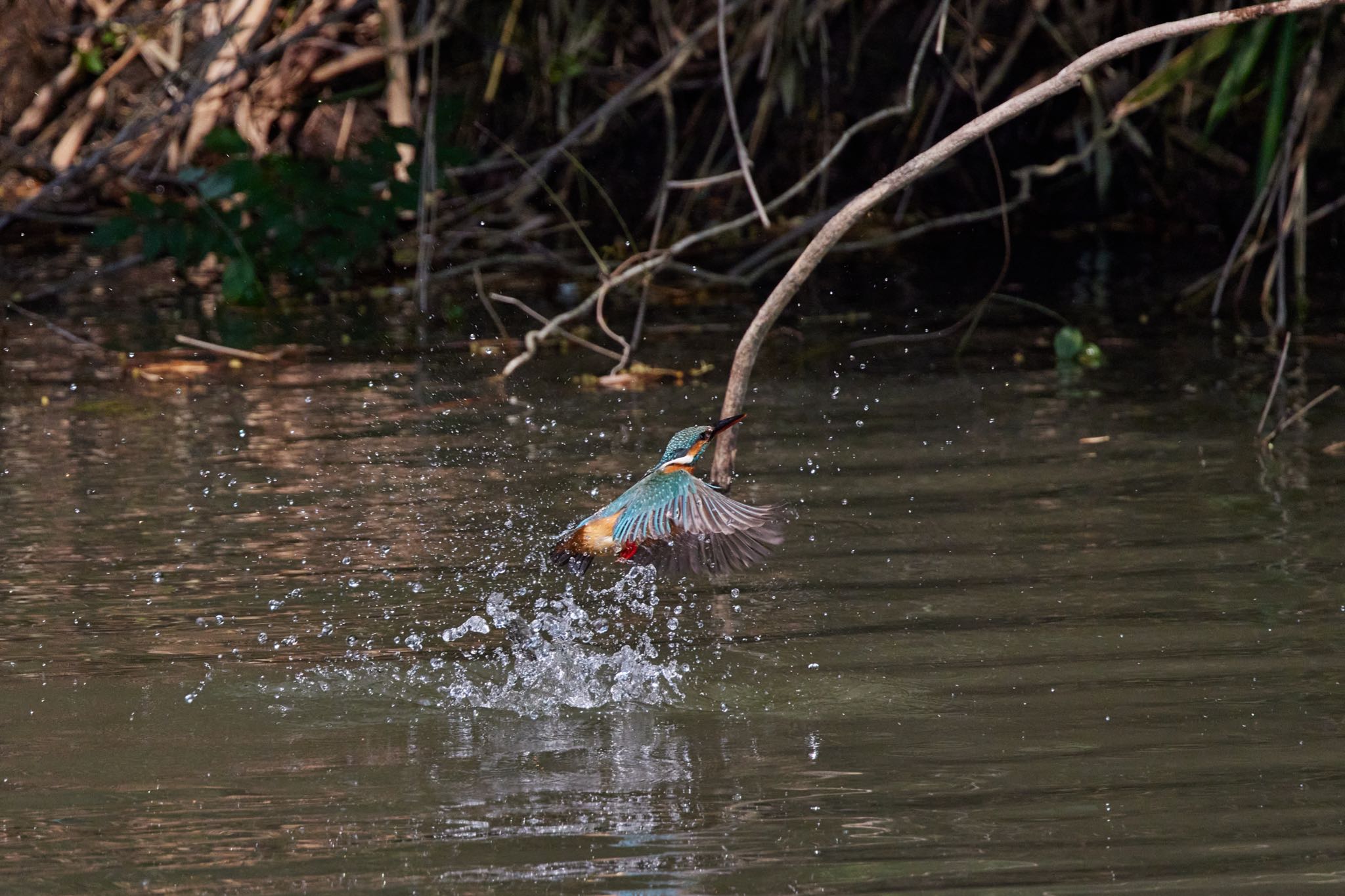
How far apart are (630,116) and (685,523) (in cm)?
689

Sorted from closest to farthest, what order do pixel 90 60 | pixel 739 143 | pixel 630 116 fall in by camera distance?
pixel 739 143
pixel 630 116
pixel 90 60

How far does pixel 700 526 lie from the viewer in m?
3.21

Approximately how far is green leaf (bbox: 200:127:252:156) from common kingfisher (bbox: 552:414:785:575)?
4.22m

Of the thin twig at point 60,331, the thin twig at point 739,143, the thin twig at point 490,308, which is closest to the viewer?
the thin twig at point 739,143

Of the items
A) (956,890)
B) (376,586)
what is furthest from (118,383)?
(956,890)

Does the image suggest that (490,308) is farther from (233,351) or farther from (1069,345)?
(1069,345)

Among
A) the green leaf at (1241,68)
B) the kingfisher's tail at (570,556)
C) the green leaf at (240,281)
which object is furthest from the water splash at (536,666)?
the green leaf at (240,281)

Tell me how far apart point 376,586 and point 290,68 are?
252 inches

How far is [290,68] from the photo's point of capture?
32.3ft

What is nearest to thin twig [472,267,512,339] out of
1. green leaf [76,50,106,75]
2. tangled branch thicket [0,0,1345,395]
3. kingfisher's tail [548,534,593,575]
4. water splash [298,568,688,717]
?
tangled branch thicket [0,0,1345,395]

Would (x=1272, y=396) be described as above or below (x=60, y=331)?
below

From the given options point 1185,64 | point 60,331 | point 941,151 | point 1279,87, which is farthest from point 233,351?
point 941,151

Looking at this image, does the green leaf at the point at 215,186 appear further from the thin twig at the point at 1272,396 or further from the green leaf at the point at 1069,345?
the thin twig at the point at 1272,396

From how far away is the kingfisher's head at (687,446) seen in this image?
3.36 meters
